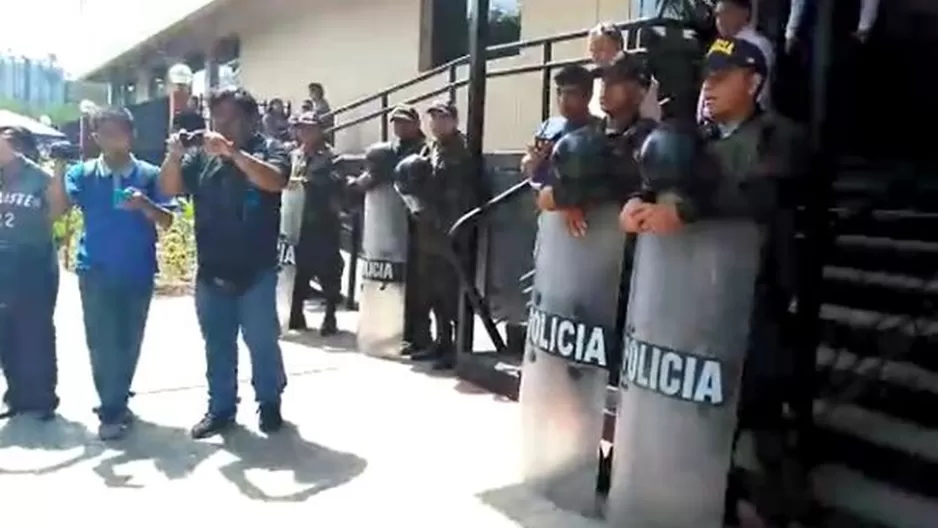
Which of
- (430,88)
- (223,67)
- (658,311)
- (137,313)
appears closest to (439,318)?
(137,313)

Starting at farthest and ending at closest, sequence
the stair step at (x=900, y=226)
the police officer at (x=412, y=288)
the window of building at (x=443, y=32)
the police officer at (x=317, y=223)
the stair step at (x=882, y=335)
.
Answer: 1. the window of building at (x=443, y=32)
2. the police officer at (x=317, y=223)
3. the police officer at (x=412, y=288)
4. the stair step at (x=900, y=226)
5. the stair step at (x=882, y=335)

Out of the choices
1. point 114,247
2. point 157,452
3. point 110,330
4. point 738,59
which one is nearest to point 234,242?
point 114,247

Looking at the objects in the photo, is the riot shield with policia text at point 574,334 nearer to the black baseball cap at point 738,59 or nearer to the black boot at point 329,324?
the black baseball cap at point 738,59

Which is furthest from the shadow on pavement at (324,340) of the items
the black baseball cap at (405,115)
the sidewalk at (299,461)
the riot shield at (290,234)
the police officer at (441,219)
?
the black baseball cap at (405,115)

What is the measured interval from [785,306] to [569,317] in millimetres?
1027

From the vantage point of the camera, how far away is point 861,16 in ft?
20.5

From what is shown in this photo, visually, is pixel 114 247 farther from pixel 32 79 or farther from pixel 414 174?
pixel 32 79

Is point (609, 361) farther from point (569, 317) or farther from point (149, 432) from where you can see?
point (149, 432)

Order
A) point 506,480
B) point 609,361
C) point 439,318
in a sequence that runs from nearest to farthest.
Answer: point 609,361, point 506,480, point 439,318

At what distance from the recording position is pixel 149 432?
5.42 m

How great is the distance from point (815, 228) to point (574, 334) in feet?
3.94

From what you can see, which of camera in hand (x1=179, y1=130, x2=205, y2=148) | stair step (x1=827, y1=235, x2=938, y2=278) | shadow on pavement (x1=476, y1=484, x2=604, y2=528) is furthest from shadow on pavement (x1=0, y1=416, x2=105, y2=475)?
stair step (x1=827, y1=235, x2=938, y2=278)

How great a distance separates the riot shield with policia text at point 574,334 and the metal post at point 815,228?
0.87 metres

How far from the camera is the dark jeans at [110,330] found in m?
5.30
